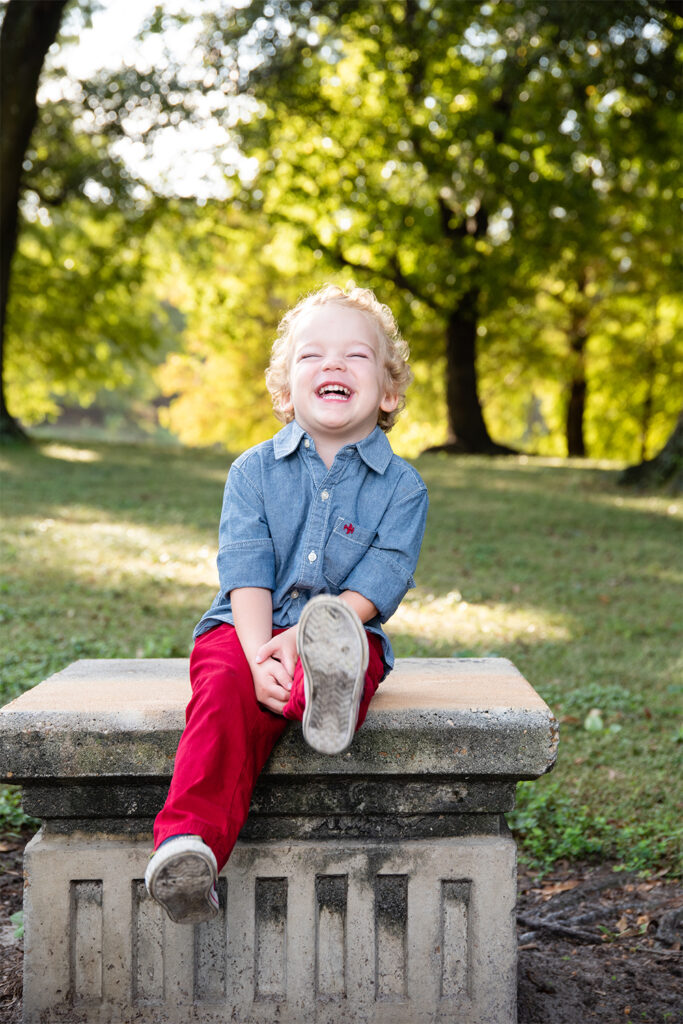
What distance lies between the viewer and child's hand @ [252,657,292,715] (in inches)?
86.7

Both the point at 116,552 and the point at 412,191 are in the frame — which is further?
the point at 412,191

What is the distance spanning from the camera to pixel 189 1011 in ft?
7.45

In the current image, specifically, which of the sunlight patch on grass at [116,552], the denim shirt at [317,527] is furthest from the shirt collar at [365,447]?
the sunlight patch on grass at [116,552]

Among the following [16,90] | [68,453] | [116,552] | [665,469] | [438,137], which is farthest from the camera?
[438,137]

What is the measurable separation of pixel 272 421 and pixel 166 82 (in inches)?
585

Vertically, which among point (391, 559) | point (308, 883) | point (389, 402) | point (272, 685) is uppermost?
point (389, 402)

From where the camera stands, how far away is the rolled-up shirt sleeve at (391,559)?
2.47 m

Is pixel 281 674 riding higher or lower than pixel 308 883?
higher

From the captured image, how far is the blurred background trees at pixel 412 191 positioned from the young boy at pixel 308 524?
10.2 metres

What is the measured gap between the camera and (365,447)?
259cm

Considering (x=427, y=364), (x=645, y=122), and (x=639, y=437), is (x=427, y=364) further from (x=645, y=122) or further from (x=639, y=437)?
(x=645, y=122)

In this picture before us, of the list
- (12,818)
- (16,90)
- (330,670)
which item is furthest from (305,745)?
(16,90)

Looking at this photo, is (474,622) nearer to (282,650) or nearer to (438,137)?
(282,650)

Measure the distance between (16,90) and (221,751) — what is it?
13.5 meters
